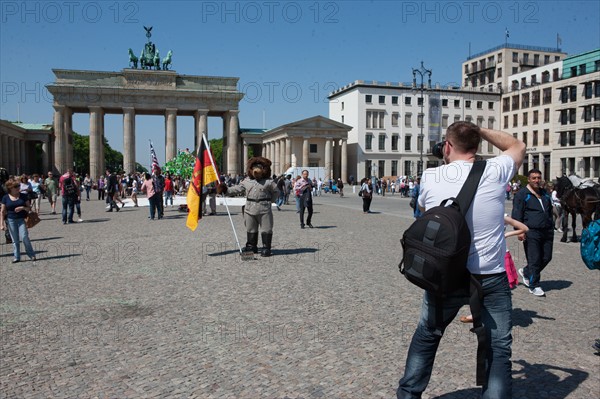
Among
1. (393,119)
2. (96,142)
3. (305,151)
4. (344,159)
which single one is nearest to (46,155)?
(96,142)

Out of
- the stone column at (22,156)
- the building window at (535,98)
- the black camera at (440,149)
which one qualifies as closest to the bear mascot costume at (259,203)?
the black camera at (440,149)

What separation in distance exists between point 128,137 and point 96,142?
13.8 feet

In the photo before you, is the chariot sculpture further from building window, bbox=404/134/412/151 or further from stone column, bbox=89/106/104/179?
building window, bbox=404/134/412/151

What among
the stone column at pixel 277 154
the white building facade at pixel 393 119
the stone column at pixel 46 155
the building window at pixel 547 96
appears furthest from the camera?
the white building facade at pixel 393 119

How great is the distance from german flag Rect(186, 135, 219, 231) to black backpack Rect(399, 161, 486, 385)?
355 inches

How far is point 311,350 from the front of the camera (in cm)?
509

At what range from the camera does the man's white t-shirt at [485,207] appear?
10.7 ft

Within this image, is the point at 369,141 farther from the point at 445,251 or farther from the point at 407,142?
the point at 445,251

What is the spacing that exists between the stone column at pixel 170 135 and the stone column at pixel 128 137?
462 cm

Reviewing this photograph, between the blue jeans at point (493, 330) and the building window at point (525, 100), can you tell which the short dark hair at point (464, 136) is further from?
the building window at point (525, 100)

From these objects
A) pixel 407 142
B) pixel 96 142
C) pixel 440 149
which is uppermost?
pixel 407 142

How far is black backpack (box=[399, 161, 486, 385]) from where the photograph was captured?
302 cm

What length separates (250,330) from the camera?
577cm

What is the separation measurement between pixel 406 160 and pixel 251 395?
88618mm
